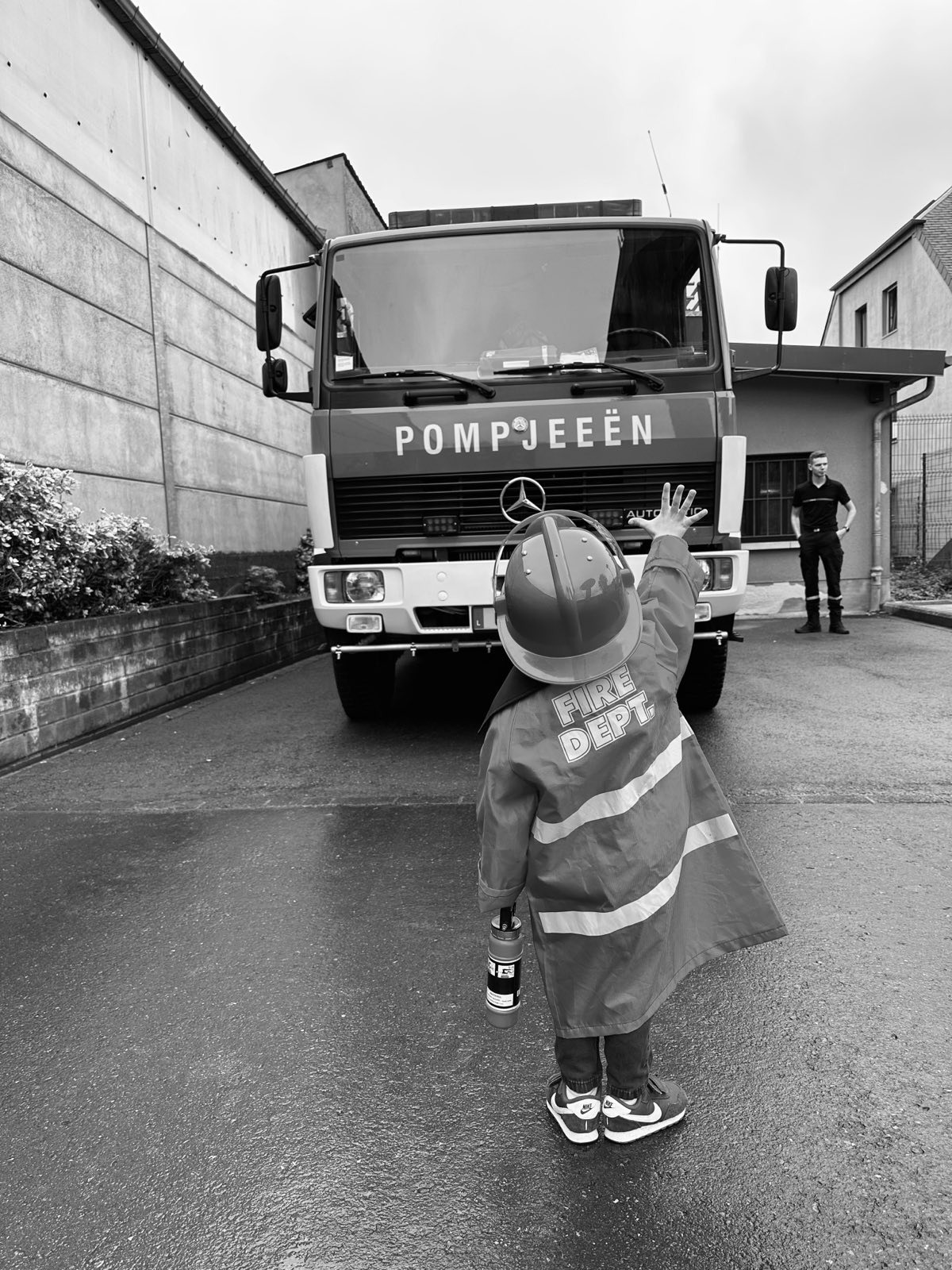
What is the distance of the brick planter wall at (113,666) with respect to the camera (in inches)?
214

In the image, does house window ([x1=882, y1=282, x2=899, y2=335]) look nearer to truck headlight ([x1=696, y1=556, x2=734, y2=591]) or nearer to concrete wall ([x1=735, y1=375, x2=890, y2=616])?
concrete wall ([x1=735, y1=375, x2=890, y2=616])

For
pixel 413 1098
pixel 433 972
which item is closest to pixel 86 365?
pixel 433 972

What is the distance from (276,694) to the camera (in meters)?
7.85

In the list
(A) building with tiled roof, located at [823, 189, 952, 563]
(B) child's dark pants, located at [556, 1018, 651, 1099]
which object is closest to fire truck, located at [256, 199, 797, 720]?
(B) child's dark pants, located at [556, 1018, 651, 1099]

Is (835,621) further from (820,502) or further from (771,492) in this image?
(771,492)

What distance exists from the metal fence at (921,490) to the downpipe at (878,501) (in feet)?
13.8

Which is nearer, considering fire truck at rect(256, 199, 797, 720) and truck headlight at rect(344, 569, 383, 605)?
fire truck at rect(256, 199, 797, 720)

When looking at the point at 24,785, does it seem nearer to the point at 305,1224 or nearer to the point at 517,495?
the point at 517,495

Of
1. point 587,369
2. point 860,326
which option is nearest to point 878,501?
point 587,369

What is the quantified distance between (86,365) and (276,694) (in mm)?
3226

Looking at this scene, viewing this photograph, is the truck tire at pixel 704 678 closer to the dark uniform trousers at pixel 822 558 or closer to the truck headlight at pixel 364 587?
the truck headlight at pixel 364 587

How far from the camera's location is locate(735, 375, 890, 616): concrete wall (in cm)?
1252

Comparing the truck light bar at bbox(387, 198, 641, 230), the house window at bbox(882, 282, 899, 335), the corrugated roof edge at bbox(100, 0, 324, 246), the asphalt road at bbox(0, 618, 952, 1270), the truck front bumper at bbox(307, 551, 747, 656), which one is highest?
the house window at bbox(882, 282, 899, 335)

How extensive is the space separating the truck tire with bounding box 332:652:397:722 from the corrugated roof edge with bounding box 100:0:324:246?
6798mm
